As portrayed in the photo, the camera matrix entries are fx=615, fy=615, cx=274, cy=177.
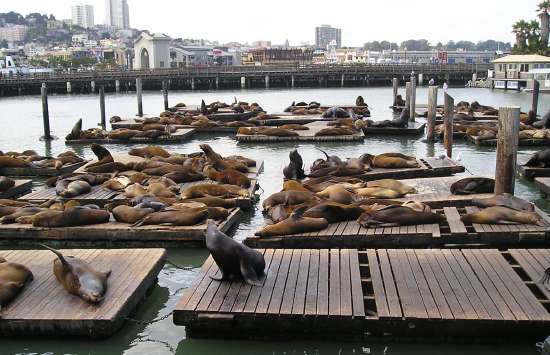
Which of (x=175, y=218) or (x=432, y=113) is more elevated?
(x=432, y=113)

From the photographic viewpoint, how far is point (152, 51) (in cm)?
7938

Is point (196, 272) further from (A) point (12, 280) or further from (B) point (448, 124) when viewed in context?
(B) point (448, 124)

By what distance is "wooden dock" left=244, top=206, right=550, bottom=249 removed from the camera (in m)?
6.64

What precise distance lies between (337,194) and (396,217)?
115cm

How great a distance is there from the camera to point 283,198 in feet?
26.0

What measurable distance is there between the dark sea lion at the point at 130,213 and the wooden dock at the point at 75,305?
150 centimetres

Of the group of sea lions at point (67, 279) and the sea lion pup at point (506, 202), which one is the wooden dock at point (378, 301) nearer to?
the group of sea lions at point (67, 279)

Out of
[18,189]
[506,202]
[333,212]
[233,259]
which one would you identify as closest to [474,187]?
[506,202]

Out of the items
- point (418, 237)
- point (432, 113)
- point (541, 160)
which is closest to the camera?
point (418, 237)

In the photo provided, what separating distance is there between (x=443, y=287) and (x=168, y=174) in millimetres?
5711

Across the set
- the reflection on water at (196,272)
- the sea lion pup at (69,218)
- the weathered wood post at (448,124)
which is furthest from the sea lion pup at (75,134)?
the sea lion pup at (69,218)

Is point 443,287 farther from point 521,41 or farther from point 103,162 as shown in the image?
point 521,41

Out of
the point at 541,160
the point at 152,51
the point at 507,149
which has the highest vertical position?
the point at 152,51

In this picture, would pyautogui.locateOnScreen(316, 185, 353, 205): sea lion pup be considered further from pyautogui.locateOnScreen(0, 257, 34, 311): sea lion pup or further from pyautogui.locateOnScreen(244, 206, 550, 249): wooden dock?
pyautogui.locateOnScreen(0, 257, 34, 311): sea lion pup
